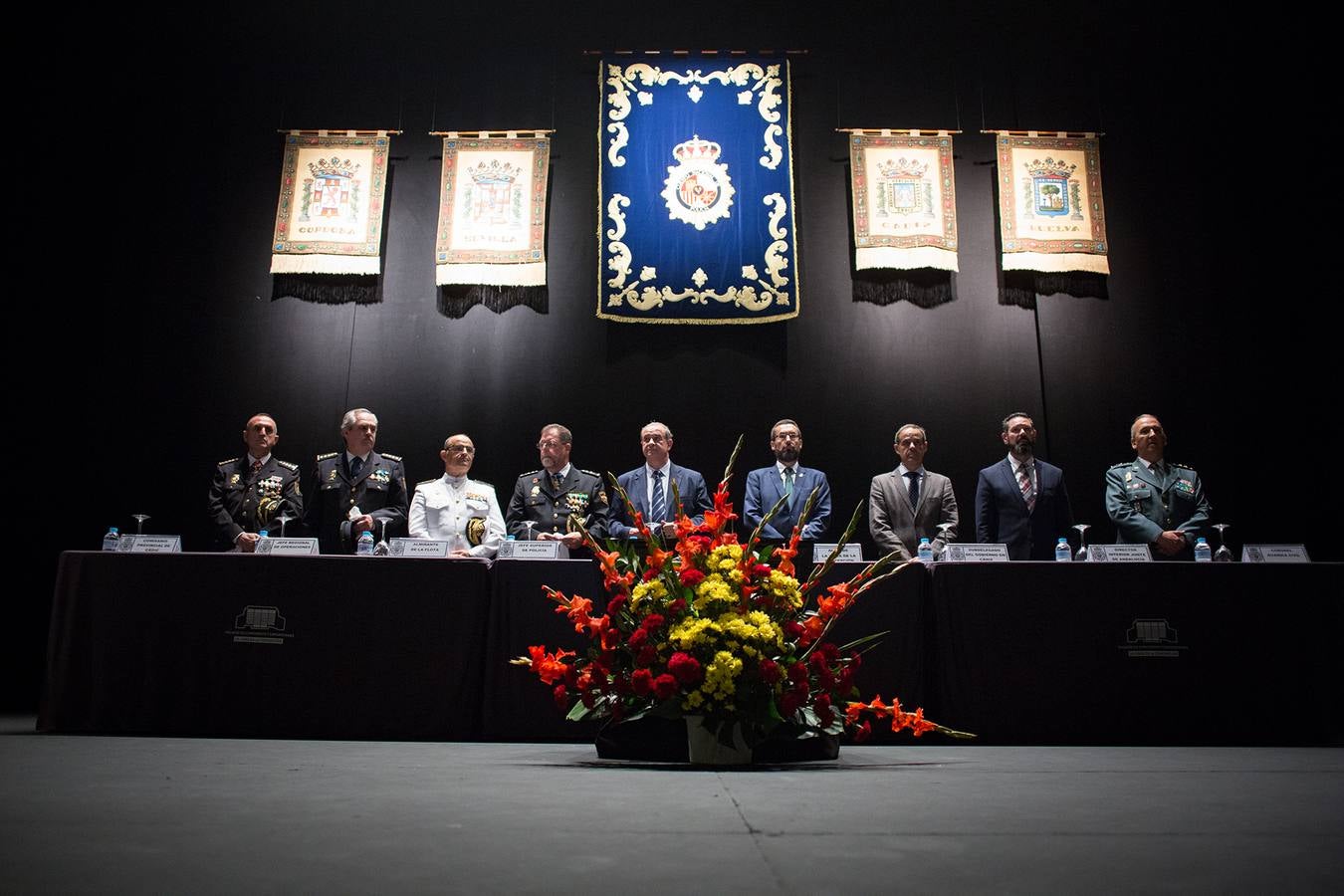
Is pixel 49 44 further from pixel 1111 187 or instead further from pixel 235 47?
pixel 1111 187

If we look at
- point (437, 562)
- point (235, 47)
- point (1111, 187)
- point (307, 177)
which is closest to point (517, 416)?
point (307, 177)

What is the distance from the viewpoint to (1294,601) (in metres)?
3.43

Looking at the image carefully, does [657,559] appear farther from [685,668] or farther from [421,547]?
[421,547]

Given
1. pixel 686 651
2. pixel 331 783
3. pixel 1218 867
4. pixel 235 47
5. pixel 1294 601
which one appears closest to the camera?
pixel 1218 867

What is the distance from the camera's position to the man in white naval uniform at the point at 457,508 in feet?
15.2

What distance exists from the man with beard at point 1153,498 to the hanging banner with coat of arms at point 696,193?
1977mm

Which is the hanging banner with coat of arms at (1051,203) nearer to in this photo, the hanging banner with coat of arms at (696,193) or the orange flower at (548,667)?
the hanging banner with coat of arms at (696,193)

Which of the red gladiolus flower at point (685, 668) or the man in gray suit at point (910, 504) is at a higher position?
the man in gray suit at point (910, 504)

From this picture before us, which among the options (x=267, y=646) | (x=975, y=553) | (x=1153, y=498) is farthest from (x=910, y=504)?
(x=267, y=646)

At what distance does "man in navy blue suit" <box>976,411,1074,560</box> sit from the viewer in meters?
4.64

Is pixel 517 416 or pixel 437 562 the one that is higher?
pixel 517 416

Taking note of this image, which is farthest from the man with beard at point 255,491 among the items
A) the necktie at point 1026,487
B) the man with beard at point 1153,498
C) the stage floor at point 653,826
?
the man with beard at point 1153,498

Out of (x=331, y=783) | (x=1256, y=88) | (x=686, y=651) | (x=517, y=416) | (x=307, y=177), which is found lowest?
(x=331, y=783)

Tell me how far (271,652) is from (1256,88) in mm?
6390
